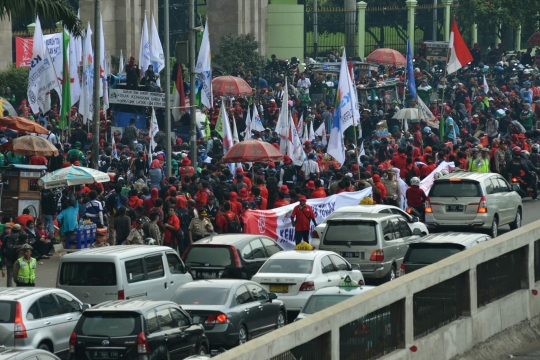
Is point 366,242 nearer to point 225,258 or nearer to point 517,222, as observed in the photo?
point 225,258

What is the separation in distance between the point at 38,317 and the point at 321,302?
12.3 ft

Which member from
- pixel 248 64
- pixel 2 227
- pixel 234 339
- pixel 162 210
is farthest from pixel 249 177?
pixel 248 64

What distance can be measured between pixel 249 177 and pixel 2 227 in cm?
642

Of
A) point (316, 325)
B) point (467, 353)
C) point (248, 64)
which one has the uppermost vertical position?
point (248, 64)

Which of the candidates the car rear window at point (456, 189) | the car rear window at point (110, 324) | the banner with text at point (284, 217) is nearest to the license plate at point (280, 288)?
the car rear window at point (110, 324)

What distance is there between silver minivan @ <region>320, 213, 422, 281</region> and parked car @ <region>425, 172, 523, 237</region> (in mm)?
3715

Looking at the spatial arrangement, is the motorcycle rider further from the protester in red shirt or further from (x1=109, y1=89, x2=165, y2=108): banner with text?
(x1=109, y1=89, x2=165, y2=108): banner with text

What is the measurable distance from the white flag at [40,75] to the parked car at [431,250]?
13604 mm

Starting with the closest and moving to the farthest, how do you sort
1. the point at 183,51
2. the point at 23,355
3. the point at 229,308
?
1. the point at 23,355
2. the point at 229,308
3. the point at 183,51

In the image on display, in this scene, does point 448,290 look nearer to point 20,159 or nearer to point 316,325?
point 316,325

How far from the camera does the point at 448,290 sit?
50.7 ft

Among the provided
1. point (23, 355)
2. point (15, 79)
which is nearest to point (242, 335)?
point (23, 355)

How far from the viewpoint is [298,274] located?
1897 cm

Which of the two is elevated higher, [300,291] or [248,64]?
[248,64]
